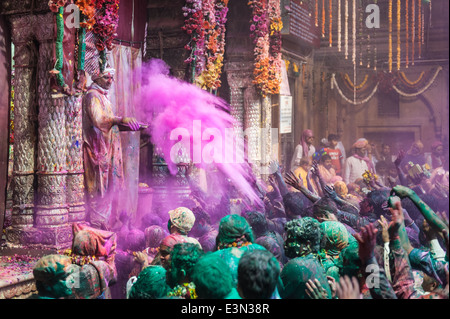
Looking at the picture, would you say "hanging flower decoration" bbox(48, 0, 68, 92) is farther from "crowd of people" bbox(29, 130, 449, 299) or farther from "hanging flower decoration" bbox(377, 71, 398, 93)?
"hanging flower decoration" bbox(377, 71, 398, 93)

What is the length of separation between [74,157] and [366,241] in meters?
4.37

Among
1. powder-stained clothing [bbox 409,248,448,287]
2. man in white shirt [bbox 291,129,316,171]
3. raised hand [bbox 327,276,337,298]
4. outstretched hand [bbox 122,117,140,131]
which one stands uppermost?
outstretched hand [bbox 122,117,140,131]

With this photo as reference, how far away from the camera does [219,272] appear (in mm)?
3375

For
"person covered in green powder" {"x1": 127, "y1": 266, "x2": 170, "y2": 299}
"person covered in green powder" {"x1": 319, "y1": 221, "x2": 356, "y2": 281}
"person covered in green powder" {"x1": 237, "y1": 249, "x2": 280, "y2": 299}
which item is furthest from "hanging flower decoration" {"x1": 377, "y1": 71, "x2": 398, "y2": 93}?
"person covered in green powder" {"x1": 237, "y1": 249, "x2": 280, "y2": 299}

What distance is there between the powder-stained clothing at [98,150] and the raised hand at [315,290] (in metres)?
4.02

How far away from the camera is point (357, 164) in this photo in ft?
39.5

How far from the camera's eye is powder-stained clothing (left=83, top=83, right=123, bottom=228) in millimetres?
7082

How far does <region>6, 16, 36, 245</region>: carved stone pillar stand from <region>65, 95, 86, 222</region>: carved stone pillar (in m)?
0.46

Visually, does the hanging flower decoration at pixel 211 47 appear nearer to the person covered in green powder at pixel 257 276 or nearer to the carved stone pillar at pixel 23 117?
the carved stone pillar at pixel 23 117

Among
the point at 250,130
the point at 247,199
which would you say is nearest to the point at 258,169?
the point at 250,130

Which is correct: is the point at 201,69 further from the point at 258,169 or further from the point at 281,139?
Result: the point at 281,139

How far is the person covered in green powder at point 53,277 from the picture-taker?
362 cm

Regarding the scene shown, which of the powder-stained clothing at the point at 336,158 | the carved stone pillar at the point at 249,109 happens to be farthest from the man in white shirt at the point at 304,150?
the carved stone pillar at the point at 249,109
